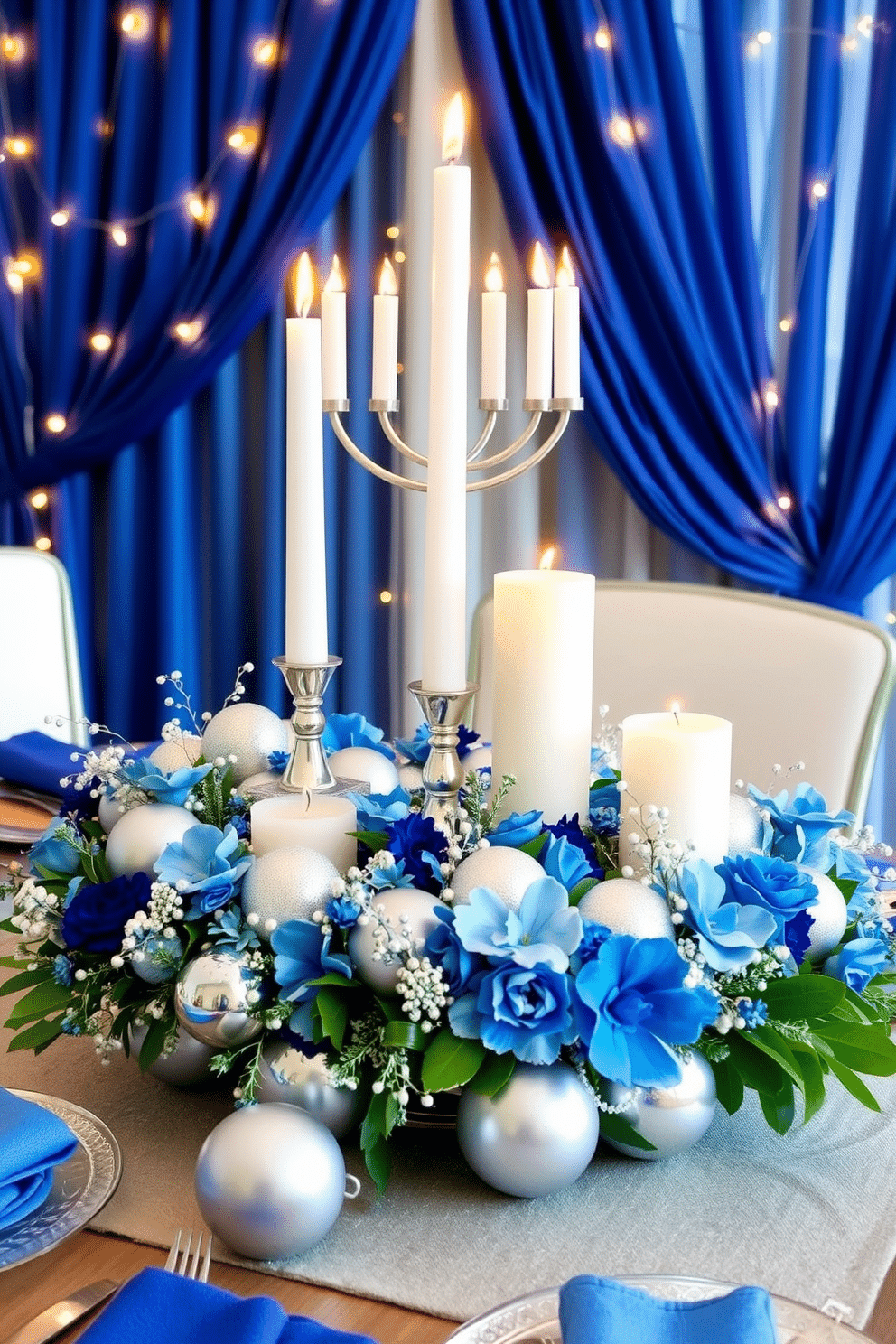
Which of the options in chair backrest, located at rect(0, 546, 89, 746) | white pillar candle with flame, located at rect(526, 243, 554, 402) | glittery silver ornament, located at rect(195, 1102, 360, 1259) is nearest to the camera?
glittery silver ornament, located at rect(195, 1102, 360, 1259)

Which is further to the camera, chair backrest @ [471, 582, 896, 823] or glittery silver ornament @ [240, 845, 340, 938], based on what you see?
chair backrest @ [471, 582, 896, 823]

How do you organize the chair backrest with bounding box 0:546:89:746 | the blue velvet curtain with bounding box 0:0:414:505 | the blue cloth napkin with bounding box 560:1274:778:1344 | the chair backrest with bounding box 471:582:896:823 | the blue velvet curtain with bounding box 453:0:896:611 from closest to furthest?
the blue cloth napkin with bounding box 560:1274:778:1344, the chair backrest with bounding box 471:582:896:823, the chair backrest with bounding box 0:546:89:746, the blue velvet curtain with bounding box 453:0:896:611, the blue velvet curtain with bounding box 0:0:414:505

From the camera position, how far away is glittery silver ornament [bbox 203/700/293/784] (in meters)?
0.98

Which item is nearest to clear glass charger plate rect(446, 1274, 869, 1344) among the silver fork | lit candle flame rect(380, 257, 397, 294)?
the silver fork

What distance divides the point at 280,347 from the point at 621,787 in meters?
2.18

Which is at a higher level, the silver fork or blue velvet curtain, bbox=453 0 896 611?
blue velvet curtain, bbox=453 0 896 611

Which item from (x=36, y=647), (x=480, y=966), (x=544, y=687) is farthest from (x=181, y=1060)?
(x=36, y=647)

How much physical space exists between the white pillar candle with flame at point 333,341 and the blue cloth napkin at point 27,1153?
1.90 feet

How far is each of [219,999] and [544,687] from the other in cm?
28

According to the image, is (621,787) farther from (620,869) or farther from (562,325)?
(562,325)

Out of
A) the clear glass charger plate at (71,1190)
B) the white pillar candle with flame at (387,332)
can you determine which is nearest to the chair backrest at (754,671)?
the white pillar candle with flame at (387,332)

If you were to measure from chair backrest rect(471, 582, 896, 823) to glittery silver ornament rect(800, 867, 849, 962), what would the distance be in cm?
74

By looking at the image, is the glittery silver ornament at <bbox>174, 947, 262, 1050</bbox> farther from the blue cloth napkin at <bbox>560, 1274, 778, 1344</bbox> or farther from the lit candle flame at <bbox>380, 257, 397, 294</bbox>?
the lit candle flame at <bbox>380, 257, 397, 294</bbox>

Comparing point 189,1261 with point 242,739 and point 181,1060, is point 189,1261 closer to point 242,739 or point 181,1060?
point 181,1060
